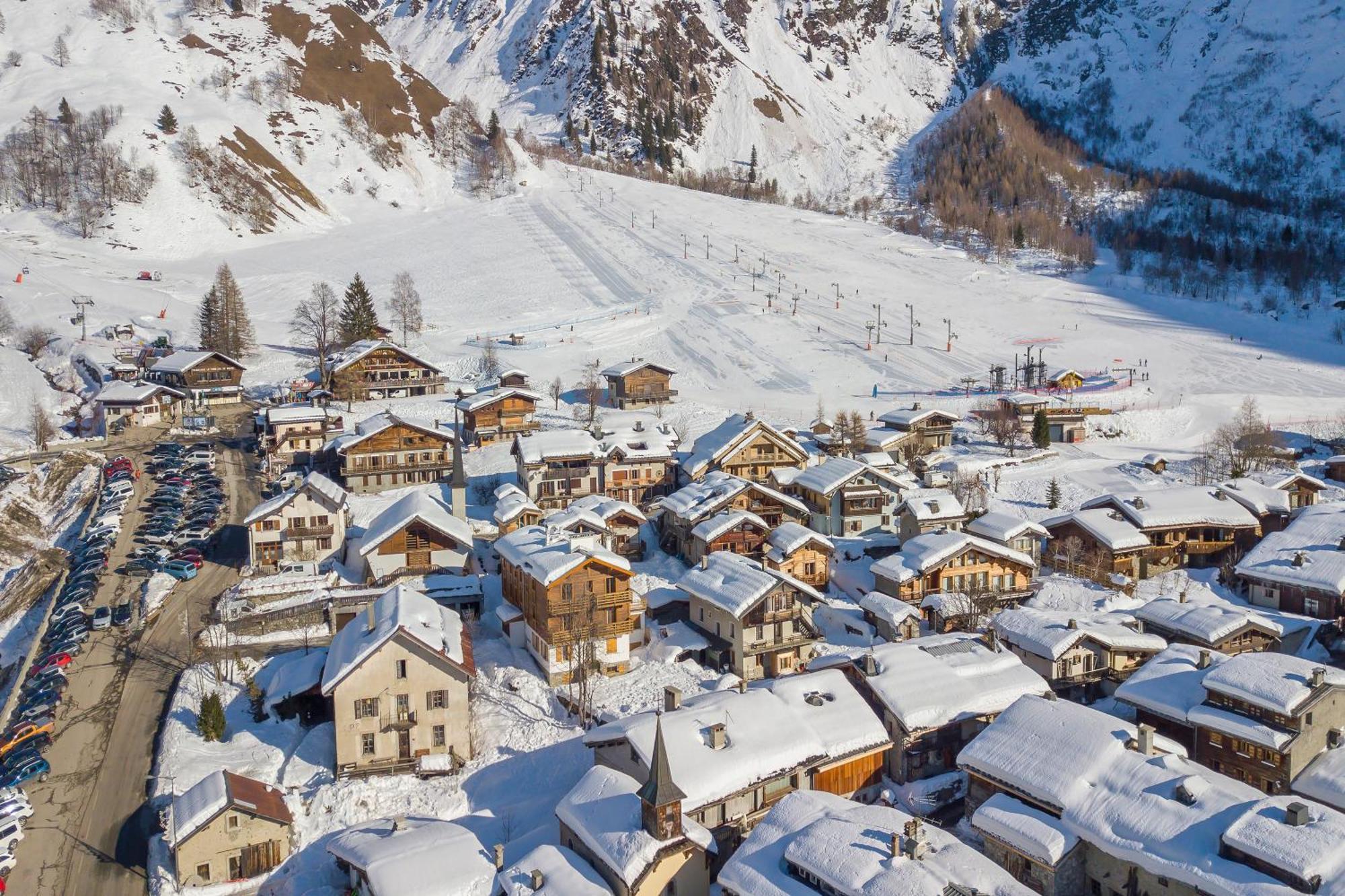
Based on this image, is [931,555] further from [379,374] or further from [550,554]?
[379,374]

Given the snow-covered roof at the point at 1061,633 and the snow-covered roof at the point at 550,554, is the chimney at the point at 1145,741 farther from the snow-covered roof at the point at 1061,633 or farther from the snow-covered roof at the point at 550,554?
the snow-covered roof at the point at 550,554

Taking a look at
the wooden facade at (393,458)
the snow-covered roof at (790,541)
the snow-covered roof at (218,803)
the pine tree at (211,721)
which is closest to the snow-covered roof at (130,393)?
the wooden facade at (393,458)

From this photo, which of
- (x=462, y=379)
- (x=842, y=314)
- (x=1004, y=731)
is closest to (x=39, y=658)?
(x=1004, y=731)

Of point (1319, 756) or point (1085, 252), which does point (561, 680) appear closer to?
point (1319, 756)

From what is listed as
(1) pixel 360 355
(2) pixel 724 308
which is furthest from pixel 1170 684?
(2) pixel 724 308

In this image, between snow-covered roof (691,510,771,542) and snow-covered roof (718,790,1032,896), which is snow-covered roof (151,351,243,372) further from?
snow-covered roof (718,790,1032,896)

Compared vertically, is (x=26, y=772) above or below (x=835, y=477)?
below
